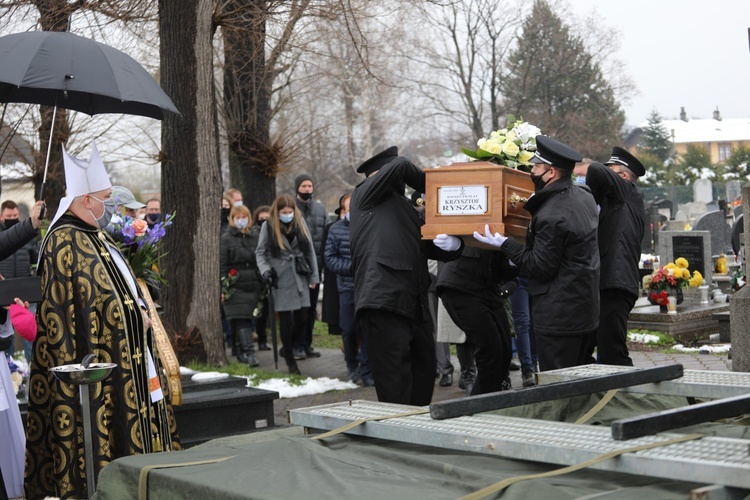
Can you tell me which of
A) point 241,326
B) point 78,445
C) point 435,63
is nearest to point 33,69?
point 78,445

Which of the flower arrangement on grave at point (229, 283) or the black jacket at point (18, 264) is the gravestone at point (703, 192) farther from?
the black jacket at point (18, 264)

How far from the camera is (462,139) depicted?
151 feet

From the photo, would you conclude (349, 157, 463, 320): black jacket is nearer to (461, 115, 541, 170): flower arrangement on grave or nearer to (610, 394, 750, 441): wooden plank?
(461, 115, 541, 170): flower arrangement on grave

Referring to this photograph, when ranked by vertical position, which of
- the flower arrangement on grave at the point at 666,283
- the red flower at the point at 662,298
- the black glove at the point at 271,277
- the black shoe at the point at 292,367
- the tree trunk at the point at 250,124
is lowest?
the black shoe at the point at 292,367

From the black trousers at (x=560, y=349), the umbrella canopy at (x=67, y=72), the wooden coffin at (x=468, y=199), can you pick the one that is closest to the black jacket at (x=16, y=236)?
the umbrella canopy at (x=67, y=72)

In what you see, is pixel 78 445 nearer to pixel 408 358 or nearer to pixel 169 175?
pixel 408 358

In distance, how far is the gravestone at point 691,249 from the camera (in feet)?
54.5

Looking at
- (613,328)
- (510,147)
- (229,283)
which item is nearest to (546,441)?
(510,147)

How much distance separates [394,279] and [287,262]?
5.83 m

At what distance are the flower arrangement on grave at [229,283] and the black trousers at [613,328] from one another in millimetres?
6498

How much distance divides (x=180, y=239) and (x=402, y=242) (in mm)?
5324

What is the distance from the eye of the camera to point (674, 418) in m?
2.15

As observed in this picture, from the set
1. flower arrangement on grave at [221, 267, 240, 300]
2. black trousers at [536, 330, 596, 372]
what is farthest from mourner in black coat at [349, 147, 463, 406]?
flower arrangement on grave at [221, 267, 240, 300]

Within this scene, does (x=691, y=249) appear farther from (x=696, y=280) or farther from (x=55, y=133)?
(x=55, y=133)
